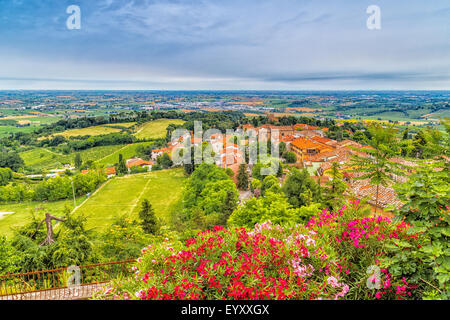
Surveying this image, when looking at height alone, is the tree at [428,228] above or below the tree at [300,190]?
above

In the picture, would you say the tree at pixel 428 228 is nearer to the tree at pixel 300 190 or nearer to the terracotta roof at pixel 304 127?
the tree at pixel 300 190

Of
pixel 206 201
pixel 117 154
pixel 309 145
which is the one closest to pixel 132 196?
pixel 206 201

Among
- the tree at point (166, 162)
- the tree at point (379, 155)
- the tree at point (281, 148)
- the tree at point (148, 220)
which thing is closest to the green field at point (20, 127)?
the tree at point (166, 162)

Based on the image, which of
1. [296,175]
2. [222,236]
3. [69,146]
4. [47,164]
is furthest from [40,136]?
[222,236]

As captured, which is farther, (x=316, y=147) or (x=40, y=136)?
(x=40, y=136)

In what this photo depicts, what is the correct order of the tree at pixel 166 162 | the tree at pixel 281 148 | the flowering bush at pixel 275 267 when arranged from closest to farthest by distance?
1. the flowering bush at pixel 275 267
2. the tree at pixel 281 148
3. the tree at pixel 166 162

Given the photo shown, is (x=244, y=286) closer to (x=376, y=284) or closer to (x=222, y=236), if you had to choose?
(x=222, y=236)
